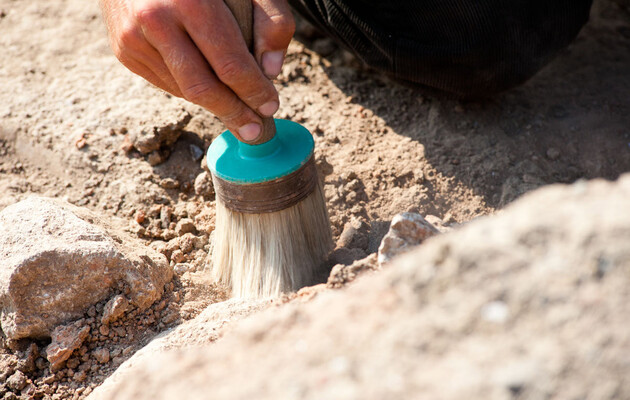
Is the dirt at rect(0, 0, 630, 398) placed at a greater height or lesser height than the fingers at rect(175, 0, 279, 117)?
lesser

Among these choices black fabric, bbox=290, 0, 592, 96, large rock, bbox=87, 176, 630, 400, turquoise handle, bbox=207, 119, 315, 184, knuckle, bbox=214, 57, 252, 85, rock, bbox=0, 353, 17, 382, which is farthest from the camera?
black fabric, bbox=290, 0, 592, 96

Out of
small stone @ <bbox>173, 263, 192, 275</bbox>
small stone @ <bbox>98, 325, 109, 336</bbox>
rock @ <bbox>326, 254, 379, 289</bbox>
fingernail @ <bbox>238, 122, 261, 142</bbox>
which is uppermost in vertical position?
fingernail @ <bbox>238, 122, 261, 142</bbox>

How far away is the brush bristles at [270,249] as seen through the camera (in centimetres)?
205

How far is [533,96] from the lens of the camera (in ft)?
9.11

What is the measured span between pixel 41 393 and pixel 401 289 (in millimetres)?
1308

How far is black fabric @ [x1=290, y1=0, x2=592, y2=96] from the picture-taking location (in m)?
2.54

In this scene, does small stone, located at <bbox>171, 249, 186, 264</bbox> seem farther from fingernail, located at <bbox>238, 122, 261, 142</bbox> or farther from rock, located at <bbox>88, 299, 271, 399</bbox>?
fingernail, located at <bbox>238, 122, 261, 142</bbox>

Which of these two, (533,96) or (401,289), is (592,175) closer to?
(533,96)

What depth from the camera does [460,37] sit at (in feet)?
8.39

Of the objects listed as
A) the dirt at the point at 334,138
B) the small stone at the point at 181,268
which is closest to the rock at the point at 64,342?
the dirt at the point at 334,138

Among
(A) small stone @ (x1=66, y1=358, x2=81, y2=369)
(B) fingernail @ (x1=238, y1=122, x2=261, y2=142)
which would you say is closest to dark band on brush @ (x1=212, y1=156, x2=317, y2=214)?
(B) fingernail @ (x1=238, y1=122, x2=261, y2=142)

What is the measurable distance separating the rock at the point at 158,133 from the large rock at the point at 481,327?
1.65 meters

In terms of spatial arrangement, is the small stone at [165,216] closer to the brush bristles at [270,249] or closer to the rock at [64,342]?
the brush bristles at [270,249]

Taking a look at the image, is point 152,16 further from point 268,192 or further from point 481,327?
point 481,327
